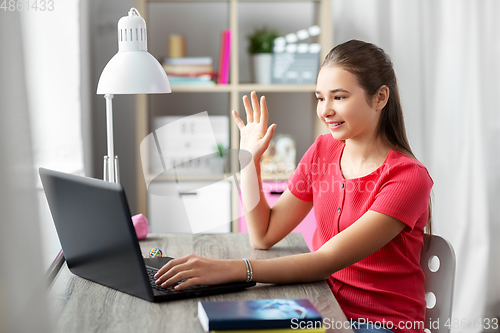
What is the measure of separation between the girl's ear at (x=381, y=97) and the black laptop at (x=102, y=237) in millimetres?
566

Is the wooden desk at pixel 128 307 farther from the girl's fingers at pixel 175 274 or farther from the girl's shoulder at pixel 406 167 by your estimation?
the girl's shoulder at pixel 406 167

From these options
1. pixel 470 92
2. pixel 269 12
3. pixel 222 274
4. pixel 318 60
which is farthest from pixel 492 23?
pixel 222 274

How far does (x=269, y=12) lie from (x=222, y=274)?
6.32 feet

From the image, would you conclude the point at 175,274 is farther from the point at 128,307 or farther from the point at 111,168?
the point at 111,168

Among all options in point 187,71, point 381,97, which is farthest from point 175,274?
point 187,71

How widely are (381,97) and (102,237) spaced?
30.2 inches

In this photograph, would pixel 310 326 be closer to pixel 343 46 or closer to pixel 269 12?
pixel 343 46

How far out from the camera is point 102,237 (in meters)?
0.94

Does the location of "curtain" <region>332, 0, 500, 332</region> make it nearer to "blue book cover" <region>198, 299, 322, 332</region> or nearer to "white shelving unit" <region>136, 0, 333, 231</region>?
"white shelving unit" <region>136, 0, 333, 231</region>

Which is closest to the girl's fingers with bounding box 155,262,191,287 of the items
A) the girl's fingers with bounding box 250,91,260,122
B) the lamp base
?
the lamp base

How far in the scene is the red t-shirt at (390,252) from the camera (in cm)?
113

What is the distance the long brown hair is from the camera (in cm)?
124

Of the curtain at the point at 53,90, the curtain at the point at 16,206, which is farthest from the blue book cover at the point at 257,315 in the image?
the curtain at the point at 53,90

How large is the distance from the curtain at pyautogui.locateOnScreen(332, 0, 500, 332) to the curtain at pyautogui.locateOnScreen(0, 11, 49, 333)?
1.77 m
